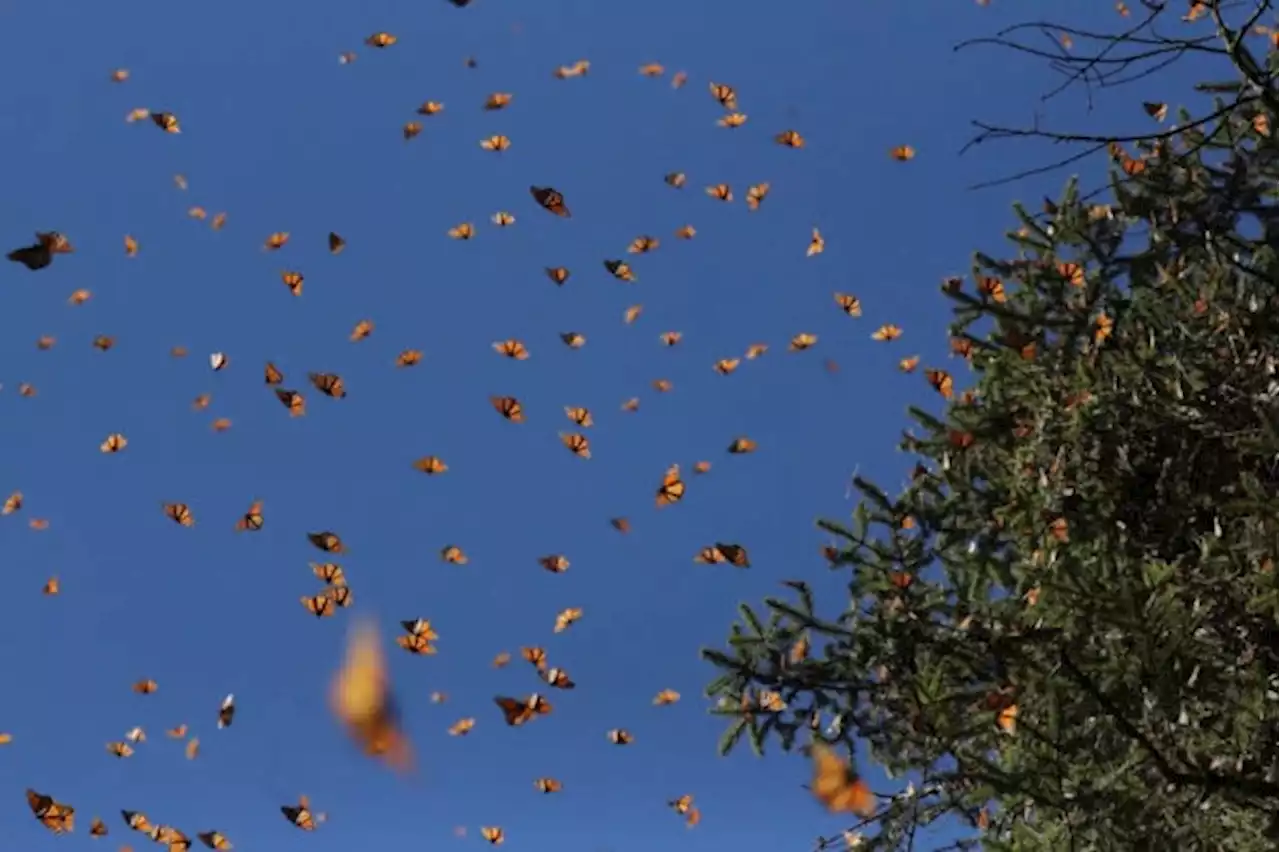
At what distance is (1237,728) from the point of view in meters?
5.18

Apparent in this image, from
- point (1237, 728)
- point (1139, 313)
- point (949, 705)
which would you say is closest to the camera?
point (1237, 728)

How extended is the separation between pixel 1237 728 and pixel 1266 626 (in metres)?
0.82

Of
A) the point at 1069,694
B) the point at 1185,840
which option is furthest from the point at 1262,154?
the point at 1185,840

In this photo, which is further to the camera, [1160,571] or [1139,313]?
[1139,313]

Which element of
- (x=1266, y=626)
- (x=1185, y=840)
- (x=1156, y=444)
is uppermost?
(x=1156, y=444)

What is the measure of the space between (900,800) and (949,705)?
1.58 meters

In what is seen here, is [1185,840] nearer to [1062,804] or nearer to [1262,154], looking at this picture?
[1062,804]

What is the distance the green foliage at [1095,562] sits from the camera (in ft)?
17.7

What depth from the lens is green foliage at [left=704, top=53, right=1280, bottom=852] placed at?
5.39 meters

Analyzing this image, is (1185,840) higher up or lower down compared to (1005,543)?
lower down

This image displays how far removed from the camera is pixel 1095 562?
5934 mm

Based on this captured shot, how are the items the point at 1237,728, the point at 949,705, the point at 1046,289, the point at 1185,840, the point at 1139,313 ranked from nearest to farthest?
the point at 1237,728 < the point at 1185,840 < the point at 949,705 < the point at 1139,313 < the point at 1046,289

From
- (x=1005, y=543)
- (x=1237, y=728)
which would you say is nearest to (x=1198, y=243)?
(x=1005, y=543)

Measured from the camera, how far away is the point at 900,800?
7281 mm
